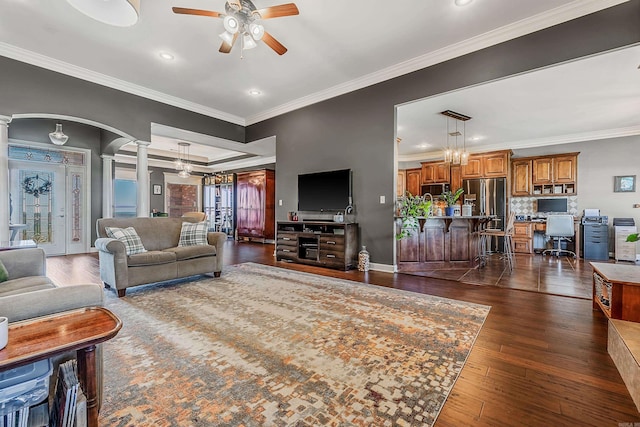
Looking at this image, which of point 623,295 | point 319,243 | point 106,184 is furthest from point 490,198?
point 106,184

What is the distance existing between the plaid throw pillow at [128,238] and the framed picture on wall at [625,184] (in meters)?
9.28

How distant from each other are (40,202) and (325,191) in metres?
6.43

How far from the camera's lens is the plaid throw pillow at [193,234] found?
13.6 ft

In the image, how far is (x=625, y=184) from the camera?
6.16m


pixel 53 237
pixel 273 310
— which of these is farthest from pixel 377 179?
pixel 53 237

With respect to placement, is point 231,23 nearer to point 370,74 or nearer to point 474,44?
point 370,74

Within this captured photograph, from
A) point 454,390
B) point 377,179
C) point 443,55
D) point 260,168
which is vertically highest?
point 443,55

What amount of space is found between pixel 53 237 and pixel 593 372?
9.10 m

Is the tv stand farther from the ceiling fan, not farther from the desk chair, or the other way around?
the desk chair

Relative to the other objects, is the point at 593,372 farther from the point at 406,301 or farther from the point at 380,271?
the point at 380,271

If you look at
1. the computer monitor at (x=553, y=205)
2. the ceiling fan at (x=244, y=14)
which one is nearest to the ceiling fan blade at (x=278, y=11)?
the ceiling fan at (x=244, y=14)

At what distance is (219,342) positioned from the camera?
209 cm

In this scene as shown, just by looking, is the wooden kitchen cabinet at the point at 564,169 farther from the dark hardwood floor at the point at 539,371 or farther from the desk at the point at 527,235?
the dark hardwood floor at the point at 539,371

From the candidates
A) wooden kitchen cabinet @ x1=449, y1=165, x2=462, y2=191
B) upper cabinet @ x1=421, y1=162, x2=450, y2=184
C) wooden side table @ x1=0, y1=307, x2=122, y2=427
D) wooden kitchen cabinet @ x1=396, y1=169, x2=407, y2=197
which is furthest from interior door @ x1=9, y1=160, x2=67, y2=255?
wooden kitchen cabinet @ x1=449, y1=165, x2=462, y2=191
